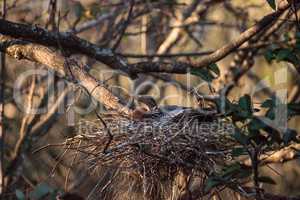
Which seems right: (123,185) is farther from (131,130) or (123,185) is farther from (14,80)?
(14,80)

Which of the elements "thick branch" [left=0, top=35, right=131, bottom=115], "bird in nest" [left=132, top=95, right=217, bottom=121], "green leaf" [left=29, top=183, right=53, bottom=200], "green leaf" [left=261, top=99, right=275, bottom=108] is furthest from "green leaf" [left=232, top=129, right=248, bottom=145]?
"green leaf" [left=29, top=183, right=53, bottom=200]

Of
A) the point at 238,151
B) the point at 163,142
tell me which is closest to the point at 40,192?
the point at 163,142

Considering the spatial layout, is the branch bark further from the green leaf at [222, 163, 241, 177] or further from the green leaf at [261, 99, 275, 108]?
the green leaf at [222, 163, 241, 177]

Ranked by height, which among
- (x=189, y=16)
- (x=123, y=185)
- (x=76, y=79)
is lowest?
(x=123, y=185)

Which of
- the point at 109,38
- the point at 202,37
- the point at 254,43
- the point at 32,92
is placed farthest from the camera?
the point at 202,37

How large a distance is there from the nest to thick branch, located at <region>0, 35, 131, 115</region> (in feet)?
0.41

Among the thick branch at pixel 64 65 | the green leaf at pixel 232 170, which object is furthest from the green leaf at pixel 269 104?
the thick branch at pixel 64 65

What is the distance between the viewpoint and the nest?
83.4 inches

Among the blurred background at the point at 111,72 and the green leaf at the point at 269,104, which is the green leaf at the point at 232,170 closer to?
the green leaf at the point at 269,104

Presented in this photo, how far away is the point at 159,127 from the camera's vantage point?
220cm

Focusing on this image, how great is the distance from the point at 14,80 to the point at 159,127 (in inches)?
146

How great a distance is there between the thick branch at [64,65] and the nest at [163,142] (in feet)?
0.41

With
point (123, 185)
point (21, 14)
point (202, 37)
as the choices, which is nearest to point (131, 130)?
point (123, 185)

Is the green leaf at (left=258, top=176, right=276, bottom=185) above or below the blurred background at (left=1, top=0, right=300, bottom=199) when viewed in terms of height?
below
